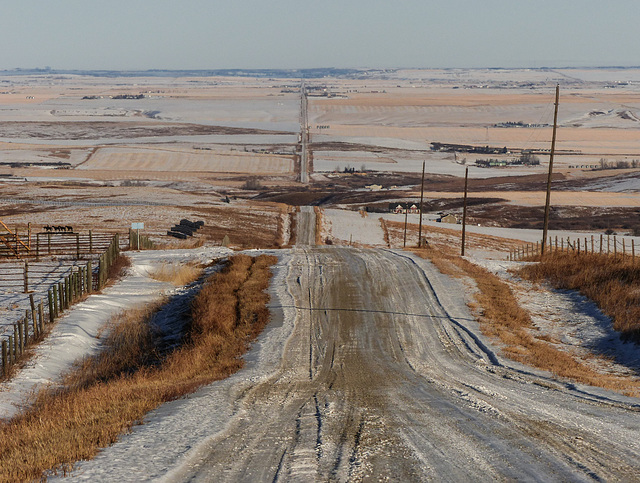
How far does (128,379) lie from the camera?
1681 cm

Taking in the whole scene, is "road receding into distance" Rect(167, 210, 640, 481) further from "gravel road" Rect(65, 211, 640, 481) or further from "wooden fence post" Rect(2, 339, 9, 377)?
"wooden fence post" Rect(2, 339, 9, 377)

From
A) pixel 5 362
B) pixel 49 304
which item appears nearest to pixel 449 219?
pixel 49 304

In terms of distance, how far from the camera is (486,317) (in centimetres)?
2405

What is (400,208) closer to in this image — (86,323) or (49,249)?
(49,249)

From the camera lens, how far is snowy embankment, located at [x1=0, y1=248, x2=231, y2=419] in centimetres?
1814

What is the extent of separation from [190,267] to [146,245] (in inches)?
426

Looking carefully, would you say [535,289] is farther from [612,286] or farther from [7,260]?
[7,260]

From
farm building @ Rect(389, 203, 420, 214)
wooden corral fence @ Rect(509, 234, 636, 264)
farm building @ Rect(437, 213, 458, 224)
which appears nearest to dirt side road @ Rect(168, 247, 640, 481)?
wooden corral fence @ Rect(509, 234, 636, 264)

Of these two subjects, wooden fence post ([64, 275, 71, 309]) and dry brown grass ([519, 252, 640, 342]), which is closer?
dry brown grass ([519, 252, 640, 342])

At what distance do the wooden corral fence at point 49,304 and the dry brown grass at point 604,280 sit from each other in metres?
18.3

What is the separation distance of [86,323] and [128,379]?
8.58m

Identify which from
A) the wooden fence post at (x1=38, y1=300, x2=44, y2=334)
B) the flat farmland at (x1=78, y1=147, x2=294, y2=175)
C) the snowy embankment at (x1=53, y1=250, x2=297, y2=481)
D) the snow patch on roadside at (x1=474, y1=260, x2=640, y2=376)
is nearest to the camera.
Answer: the snowy embankment at (x1=53, y1=250, x2=297, y2=481)

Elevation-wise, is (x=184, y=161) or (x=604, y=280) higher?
(x=184, y=161)

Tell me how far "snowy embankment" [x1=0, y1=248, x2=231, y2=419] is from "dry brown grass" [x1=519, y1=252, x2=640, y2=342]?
16422mm
